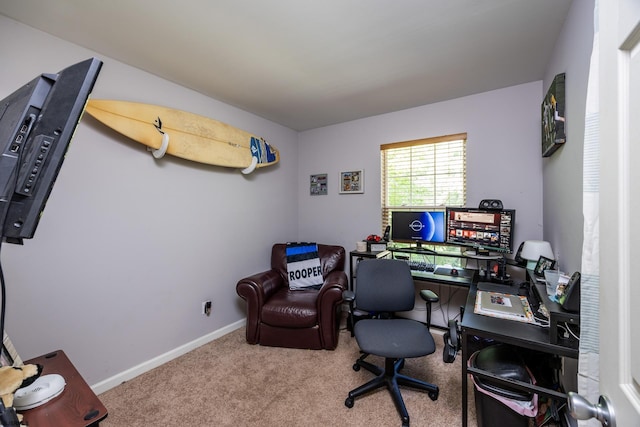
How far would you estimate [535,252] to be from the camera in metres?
1.90

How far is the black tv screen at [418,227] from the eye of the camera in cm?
261

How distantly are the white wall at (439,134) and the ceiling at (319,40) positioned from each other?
0.23 metres

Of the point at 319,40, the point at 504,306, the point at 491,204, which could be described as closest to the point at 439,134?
the point at 491,204

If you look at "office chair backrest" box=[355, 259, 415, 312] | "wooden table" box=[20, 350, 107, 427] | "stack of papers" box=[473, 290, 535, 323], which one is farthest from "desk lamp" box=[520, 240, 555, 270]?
"wooden table" box=[20, 350, 107, 427]

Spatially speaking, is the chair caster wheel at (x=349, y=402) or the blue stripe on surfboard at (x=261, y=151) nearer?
the chair caster wheel at (x=349, y=402)

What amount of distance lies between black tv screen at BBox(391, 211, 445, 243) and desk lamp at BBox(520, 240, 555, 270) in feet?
2.31

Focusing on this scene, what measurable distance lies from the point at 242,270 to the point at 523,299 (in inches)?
102

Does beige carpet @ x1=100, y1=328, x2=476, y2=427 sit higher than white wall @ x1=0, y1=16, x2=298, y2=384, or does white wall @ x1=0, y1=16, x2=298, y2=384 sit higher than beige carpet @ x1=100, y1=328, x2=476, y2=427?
white wall @ x1=0, y1=16, x2=298, y2=384

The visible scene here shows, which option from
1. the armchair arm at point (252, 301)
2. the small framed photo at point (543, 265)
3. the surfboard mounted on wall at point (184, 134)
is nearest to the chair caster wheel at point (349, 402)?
the armchair arm at point (252, 301)

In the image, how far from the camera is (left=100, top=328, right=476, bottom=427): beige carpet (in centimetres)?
168

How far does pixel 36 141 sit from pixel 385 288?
2.09 m

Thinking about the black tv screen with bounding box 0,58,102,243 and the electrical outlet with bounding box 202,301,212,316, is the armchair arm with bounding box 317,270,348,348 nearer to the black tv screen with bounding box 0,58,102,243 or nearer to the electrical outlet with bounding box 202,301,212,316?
the electrical outlet with bounding box 202,301,212,316

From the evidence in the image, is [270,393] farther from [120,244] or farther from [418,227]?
[418,227]

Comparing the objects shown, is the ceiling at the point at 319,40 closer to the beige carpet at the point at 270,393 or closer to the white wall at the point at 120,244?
the white wall at the point at 120,244
